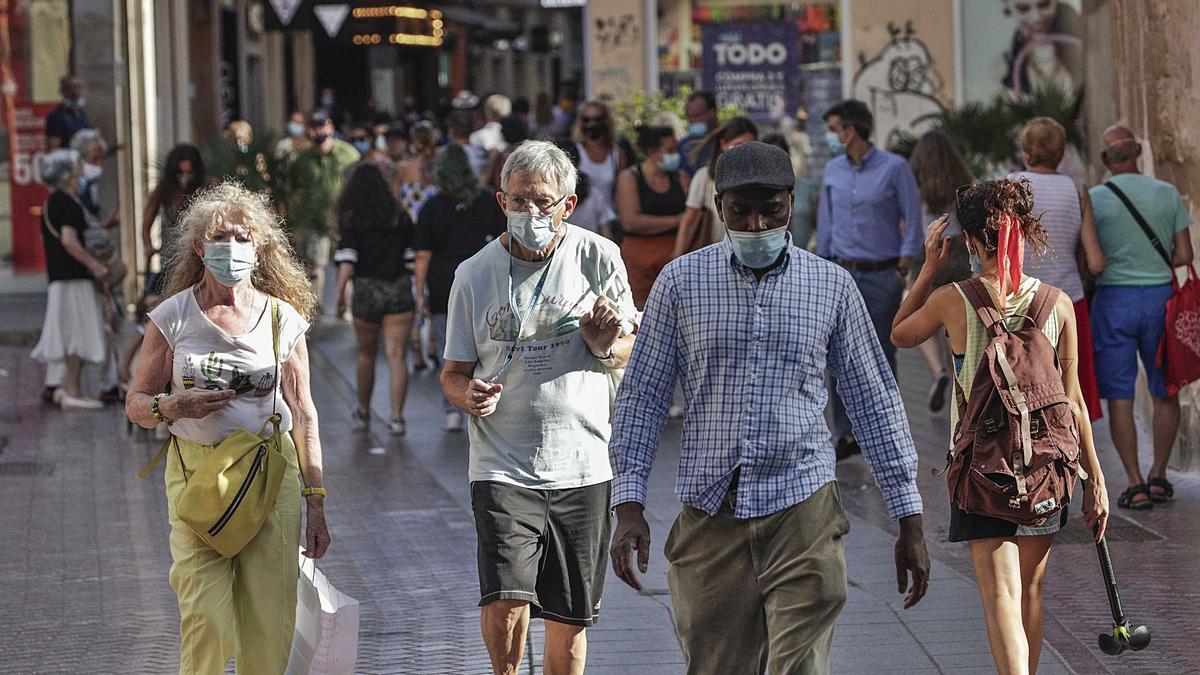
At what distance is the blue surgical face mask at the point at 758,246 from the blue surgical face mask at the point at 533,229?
81cm

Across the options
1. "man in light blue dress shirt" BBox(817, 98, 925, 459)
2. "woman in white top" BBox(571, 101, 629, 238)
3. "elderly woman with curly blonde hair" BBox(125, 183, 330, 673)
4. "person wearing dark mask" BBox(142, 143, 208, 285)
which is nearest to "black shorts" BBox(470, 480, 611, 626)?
"elderly woman with curly blonde hair" BBox(125, 183, 330, 673)

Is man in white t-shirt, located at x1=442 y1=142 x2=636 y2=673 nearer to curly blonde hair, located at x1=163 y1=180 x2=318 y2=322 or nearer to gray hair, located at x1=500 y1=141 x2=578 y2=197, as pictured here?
gray hair, located at x1=500 y1=141 x2=578 y2=197

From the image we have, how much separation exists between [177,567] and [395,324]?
22.6 ft

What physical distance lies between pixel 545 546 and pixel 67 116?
15170 mm

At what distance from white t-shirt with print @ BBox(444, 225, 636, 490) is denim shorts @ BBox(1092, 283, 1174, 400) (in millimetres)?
4249

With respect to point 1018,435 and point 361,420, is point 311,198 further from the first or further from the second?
point 1018,435

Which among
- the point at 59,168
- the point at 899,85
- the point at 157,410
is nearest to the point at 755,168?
the point at 157,410

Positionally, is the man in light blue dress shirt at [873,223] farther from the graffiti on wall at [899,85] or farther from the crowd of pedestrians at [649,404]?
the graffiti on wall at [899,85]

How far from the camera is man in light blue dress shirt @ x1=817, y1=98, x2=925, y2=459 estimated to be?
10219 mm

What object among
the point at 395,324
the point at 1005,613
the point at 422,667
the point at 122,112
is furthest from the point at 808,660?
the point at 122,112

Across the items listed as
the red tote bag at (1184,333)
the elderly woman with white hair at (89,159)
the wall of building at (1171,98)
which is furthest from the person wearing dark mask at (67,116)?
the red tote bag at (1184,333)

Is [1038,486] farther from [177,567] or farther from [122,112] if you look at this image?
[122,112]

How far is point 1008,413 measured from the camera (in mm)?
5242

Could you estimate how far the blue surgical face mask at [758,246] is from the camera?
14.7ft
